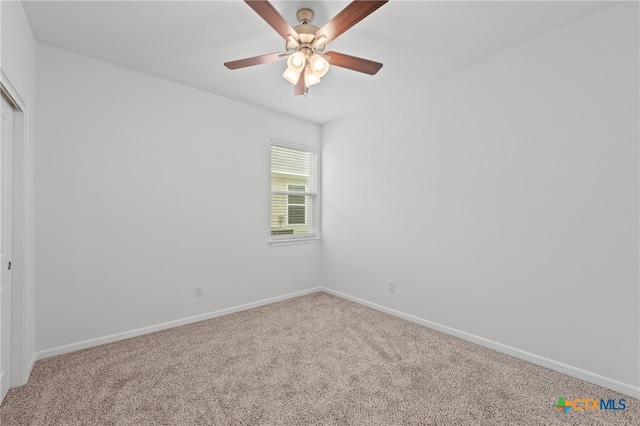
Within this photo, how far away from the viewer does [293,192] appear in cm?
408

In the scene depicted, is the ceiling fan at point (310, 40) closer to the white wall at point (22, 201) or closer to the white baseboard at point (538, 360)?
the white wall at point (22, 201)

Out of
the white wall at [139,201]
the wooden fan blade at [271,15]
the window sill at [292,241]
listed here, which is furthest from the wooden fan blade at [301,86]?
the window sill at [292,241]

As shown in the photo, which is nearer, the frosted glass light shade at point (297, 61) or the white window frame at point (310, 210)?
the frosted glass light shade at point (297, 61)

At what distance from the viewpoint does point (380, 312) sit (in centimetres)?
344

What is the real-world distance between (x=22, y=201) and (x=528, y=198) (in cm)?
378

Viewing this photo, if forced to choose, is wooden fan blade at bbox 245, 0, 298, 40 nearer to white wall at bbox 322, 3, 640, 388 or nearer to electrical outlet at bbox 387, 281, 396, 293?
white wall at bbox 322, 3, 640, 388

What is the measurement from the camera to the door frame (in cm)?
195

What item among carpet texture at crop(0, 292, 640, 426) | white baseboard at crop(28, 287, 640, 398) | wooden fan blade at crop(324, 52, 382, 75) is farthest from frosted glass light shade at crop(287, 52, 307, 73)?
white baseboard at crop(28, 287, 640, 398)

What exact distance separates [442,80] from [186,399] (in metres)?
3.43

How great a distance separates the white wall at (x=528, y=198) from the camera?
6.31 feet

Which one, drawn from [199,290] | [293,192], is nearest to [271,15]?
[293,192]

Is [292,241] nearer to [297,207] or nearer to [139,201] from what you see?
[297,207]

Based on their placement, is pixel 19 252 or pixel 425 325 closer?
pixel 19 252

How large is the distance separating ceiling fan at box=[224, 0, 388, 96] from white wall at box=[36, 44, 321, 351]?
1329 millimetres
